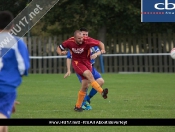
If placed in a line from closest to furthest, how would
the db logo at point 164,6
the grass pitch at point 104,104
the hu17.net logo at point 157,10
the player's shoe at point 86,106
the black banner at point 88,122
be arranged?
the black banner at point 88,122 → the grass pitch at point 104,104 → the player's shoe at point 86,106 → the hu17.net logo at point 157,10 → the db logo at point 164,6

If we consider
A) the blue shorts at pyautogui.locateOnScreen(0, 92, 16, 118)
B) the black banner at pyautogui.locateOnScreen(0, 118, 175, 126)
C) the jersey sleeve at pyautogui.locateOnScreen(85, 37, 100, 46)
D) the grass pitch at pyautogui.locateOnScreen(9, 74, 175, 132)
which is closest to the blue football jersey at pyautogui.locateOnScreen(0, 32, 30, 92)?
the blue shorts at pyautogui.locateOnScreen(0, 92, 16, 118)

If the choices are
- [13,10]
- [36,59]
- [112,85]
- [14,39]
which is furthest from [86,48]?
[36,59]

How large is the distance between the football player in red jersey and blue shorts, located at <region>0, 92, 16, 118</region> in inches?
220

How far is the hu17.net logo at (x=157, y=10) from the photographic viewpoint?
30938 mm

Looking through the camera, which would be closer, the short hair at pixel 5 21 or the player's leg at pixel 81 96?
the short hair at pixel 5 21

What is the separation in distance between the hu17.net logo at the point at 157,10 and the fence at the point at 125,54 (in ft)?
5.83

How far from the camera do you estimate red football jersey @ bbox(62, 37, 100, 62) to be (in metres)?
13.3

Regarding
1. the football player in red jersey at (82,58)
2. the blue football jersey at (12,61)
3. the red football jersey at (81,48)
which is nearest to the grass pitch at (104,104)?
the football player in red jersey at (82,58)

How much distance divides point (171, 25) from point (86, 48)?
2200cm

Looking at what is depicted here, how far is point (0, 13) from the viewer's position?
7.36 m

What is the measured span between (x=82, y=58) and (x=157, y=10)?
18.7m

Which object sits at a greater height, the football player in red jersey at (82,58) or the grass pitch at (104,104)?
the football player in red jersey at (82,58)

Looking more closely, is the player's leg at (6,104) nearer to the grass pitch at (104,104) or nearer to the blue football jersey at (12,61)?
the blue football jersey at (12,61)

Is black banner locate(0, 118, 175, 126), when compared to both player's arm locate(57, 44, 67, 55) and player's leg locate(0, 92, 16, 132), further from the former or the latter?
player's arm locate(57, 44, 67, 55)
